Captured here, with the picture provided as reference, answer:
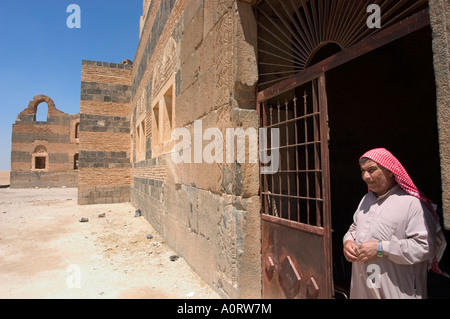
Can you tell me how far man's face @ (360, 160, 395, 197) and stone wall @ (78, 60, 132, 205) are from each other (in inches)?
442

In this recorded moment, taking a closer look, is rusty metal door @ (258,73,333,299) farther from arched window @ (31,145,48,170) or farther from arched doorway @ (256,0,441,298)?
arched window @ (31,145,48,170)

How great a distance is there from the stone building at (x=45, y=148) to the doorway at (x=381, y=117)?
22154mm

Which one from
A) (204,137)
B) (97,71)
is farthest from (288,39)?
(97,71)

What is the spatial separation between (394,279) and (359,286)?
28cm

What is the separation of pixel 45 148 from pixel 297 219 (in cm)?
2504

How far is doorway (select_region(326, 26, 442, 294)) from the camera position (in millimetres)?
4637

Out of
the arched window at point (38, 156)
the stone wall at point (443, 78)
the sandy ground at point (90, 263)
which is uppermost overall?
the arched window at point (38, 156)

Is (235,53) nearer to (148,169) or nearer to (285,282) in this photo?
(285,282)

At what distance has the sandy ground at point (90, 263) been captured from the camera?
3.40 metres

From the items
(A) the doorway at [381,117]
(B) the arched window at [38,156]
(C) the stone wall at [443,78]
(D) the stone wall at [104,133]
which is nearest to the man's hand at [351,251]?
(C) the stone wall at [443,78]

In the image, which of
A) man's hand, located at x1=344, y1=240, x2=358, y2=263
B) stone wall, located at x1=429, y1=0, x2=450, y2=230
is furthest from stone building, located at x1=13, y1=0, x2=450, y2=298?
man's hand, located at x1=344, y1=240, x2=358, y2=263

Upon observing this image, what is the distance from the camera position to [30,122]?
22.8 m

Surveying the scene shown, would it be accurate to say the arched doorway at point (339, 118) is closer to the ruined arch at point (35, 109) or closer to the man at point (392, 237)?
the man at point (392, 237)

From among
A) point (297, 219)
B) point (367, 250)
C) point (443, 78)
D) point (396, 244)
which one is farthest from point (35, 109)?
point (443, 78)
